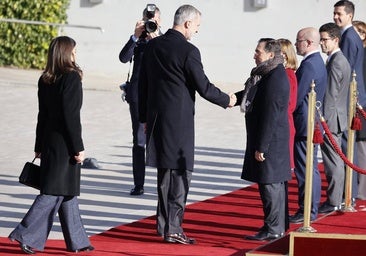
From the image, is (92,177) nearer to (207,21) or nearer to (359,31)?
(359,31)

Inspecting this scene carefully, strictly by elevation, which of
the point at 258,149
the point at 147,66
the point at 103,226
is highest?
the point at 147,66

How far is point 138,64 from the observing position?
11.9 m

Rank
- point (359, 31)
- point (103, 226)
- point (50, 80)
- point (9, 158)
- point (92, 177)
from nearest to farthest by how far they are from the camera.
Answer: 1. point (50, 80)
2. point (103, 226)
3. point (359, 31)
4. point (92, 177)
5. point (9, 158)

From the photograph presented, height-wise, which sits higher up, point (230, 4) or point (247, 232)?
point (230, 4)

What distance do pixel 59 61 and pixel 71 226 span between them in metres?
1.22

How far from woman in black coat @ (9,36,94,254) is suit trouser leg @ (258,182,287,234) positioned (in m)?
1.57

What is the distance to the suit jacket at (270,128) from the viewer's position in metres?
9.97

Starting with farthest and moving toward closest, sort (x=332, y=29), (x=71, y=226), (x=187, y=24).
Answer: (x=332, y=29) < (x=187, y=24) < (x=71, y=226)

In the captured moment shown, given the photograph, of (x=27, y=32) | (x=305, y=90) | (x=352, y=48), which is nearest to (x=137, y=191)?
(x=305, y=90)

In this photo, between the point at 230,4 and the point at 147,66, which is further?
the point at 230,4

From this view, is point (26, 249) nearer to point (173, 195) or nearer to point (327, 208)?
point (173, 195)

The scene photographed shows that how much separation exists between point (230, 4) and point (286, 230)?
42.8 ft

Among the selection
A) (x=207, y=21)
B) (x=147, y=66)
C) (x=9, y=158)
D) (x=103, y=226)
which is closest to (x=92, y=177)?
(x=9, y=158)

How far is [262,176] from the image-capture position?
10.1m
